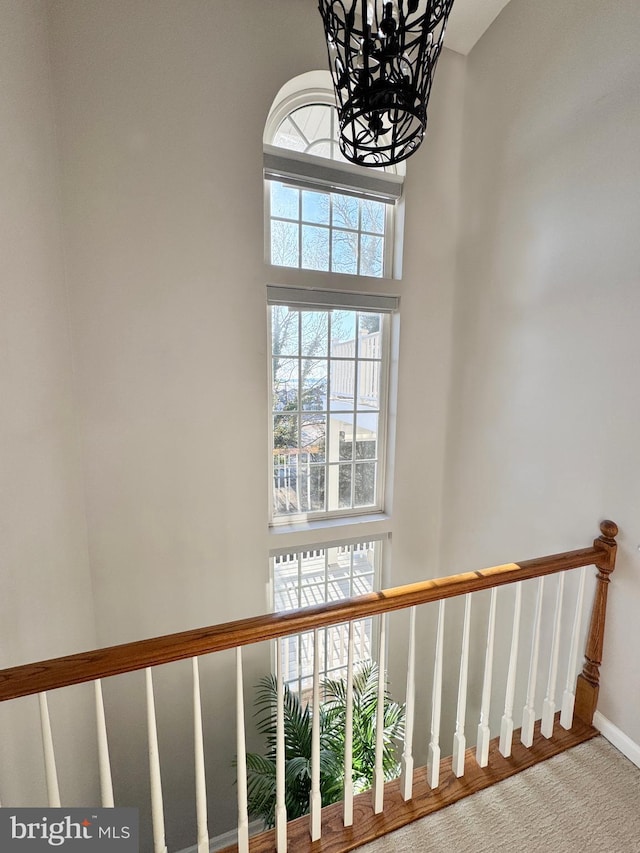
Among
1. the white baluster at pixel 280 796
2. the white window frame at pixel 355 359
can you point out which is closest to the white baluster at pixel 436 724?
the white baluster at pixel 280 796

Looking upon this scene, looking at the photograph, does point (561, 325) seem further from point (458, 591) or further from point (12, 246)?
point (12, 246)

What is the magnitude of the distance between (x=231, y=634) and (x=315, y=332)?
6.19ft

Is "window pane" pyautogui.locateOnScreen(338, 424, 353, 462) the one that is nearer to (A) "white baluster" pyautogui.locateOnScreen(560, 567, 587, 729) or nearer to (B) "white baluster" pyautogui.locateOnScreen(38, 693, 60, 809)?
(A) "white baluster" pyautogui.locateOnScreen(560, 567, 587, 729)

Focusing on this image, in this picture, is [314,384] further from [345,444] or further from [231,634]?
[231,634]

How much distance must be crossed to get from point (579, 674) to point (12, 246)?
114 inches

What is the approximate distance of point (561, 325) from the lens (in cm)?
194

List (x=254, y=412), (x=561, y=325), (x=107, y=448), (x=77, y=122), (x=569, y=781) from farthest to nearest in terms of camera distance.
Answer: (x=254, y=412), (x=107, y=448), (x=561, y=325), (x=77, y=122), (x=569, y=781)

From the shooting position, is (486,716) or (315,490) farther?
(315,490)

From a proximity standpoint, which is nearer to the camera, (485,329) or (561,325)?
(561,325)

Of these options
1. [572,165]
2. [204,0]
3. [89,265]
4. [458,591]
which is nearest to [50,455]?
[89,265]

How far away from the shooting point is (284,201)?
239 centimetres

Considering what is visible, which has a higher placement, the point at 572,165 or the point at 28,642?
the point at 572,165

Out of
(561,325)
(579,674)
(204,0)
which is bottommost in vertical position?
(579,674)

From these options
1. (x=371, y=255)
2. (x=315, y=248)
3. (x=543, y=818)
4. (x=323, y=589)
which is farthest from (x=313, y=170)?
(x=543, y=818)
